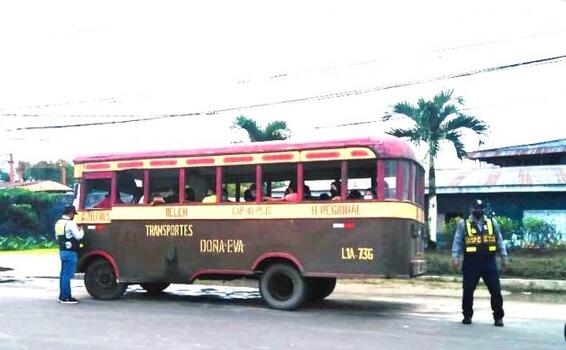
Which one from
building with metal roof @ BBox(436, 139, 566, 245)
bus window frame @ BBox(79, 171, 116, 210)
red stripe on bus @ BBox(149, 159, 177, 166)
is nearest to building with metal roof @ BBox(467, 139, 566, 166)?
building with metal roof @ BBox(436, 139, 566, 245)

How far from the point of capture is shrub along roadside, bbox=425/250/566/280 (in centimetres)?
1561

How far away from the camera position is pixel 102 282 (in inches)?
474

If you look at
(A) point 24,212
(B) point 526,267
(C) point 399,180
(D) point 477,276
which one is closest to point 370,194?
(C) point 399,180

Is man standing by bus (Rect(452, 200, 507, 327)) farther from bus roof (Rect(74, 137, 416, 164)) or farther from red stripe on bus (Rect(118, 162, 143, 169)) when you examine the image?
red stripe on bus (Rect(118, 162, 143, 169))

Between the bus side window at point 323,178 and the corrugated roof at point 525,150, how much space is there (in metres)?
16.4

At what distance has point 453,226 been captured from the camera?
20531 millimetres

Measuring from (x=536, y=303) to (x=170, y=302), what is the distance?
6.93m

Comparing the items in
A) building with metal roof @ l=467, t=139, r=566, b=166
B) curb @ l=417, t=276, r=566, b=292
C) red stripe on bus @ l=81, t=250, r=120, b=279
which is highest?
building with metal roof @ l=467, t=139, r=566, b=166

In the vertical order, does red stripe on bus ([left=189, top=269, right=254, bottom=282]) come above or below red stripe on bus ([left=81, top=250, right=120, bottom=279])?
below

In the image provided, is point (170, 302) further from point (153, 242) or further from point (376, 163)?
point (376, 163)

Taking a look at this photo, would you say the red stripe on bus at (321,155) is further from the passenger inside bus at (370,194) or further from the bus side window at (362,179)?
the passenger inside bus at (370,194)

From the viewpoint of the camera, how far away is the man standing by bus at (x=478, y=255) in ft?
30.0

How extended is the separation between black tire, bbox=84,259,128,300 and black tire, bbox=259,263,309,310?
2894mm

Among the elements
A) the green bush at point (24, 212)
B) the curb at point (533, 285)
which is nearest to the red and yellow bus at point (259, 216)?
the curb at point (533, 285)
